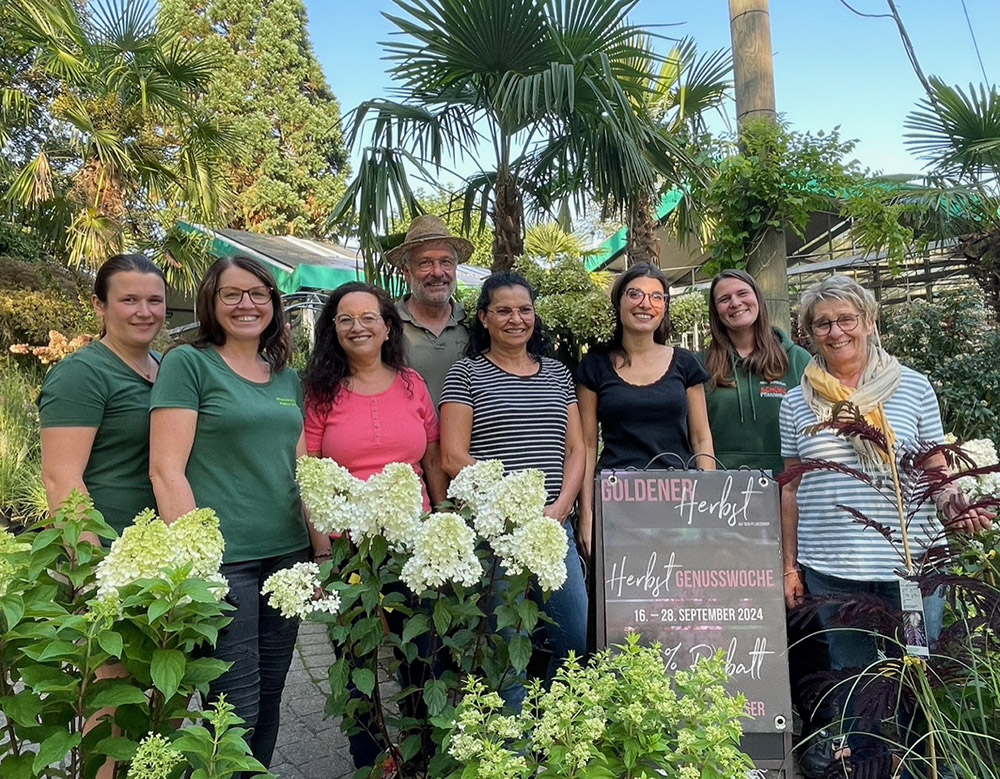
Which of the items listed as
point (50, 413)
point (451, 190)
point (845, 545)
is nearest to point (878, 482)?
point (845, 545)

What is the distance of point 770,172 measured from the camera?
3.49 metres

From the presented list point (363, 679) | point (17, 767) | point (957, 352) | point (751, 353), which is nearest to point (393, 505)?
point (363, 679)

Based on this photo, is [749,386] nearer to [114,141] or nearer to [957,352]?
[957,352]

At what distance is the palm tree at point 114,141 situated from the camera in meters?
7.41

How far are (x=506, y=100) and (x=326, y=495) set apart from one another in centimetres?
247

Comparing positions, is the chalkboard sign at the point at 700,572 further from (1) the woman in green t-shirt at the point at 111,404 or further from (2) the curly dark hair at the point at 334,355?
(1) the woman in green t-shirt at the point at 111,404

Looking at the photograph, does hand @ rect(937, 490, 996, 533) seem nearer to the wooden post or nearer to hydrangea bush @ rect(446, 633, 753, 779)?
hydrangea bush @ rect(446, 633, 753, 779)

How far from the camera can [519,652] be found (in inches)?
67.7

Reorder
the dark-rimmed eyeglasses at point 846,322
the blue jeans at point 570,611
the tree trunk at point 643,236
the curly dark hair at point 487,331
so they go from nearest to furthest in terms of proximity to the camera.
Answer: the dark-rimmed eyeglasses at point 846,322
the blue jeans at point 570,611
the curly dark hair at point 487,331
the tree trunk at point 643,236

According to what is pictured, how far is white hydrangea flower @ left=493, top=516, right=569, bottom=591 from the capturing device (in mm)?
1635

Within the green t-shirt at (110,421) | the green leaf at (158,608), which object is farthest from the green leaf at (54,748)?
the green t-shirt at (110,421)

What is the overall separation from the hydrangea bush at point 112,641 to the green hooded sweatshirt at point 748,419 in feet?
6.93

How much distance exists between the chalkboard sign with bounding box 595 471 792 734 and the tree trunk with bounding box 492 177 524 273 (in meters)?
1.73

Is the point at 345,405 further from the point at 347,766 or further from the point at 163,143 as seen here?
the point at 163,143
